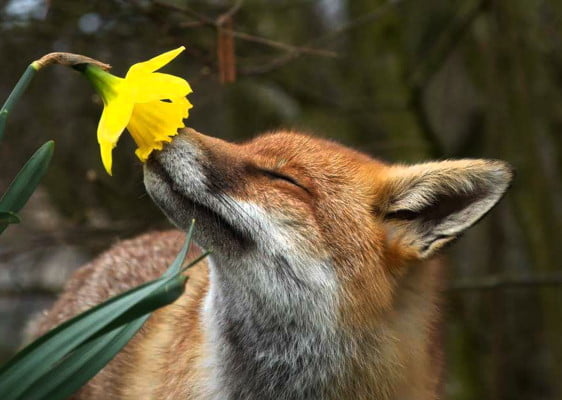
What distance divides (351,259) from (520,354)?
6.87 metres

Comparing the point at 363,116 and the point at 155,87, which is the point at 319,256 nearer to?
the point at 155,87

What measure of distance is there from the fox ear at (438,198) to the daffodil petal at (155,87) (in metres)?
1.45

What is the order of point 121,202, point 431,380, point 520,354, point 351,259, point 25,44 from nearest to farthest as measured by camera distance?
point 351,259 → point 431,380 → point 25,44 → point 121,202 → point 520,354

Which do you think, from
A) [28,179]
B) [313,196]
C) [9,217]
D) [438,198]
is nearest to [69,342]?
[9,217]

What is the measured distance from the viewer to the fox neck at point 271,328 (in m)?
3.50

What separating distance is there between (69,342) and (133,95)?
0.70m

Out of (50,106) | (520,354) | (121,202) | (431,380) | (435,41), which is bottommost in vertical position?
(520,354)

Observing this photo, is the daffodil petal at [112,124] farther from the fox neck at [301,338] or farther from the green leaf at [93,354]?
the fox neck at [301,338]

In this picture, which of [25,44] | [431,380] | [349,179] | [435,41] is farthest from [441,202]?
[435,41]

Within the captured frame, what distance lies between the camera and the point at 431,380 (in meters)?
3.98

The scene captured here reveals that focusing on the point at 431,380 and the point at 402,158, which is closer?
the point at 431,380

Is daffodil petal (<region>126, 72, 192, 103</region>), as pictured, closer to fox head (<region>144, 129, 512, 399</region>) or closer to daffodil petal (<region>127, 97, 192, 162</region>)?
daffodil petal (<region>127, 97, 192, 162</region>)

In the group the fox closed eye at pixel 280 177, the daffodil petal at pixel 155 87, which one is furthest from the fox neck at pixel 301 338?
the daffodil petal at pixel 155 87

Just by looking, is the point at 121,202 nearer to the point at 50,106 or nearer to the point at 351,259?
the point at 50,106
